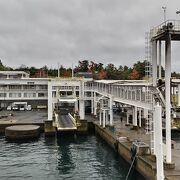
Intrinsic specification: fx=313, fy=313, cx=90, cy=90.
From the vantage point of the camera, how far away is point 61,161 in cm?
3391

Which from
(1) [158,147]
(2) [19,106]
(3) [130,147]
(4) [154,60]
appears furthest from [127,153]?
(2) [19,106]

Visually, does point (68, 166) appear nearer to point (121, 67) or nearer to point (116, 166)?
point (116, 166)

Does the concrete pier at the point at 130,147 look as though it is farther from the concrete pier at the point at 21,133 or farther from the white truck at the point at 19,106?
the white truck at the point at 19,106

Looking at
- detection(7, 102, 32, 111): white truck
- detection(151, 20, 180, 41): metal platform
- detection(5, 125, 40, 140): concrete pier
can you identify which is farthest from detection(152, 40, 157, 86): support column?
detection(7, 102, 32, 111): white truck

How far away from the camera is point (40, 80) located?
83.5 meters

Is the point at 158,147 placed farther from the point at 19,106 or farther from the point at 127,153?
the point at 19,106

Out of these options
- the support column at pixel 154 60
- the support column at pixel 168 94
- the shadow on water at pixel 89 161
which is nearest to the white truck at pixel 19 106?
the shadow on water at pixel 89 161

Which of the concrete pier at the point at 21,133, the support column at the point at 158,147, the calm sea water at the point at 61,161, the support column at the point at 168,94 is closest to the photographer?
the support column at the point at 158,147

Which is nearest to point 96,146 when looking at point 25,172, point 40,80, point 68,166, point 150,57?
point 68,166

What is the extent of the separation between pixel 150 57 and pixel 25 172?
51.1 ft

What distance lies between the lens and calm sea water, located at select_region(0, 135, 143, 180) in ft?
93.9

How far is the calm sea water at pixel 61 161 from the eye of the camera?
93.9 ft

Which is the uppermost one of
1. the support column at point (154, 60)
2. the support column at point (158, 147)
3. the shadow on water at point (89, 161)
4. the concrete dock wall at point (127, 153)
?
the support column at point (154, 60)

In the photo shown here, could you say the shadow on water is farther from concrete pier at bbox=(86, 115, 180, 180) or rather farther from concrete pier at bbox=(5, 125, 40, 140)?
concrete pier at bbox=(5, 125, 40, 140)
